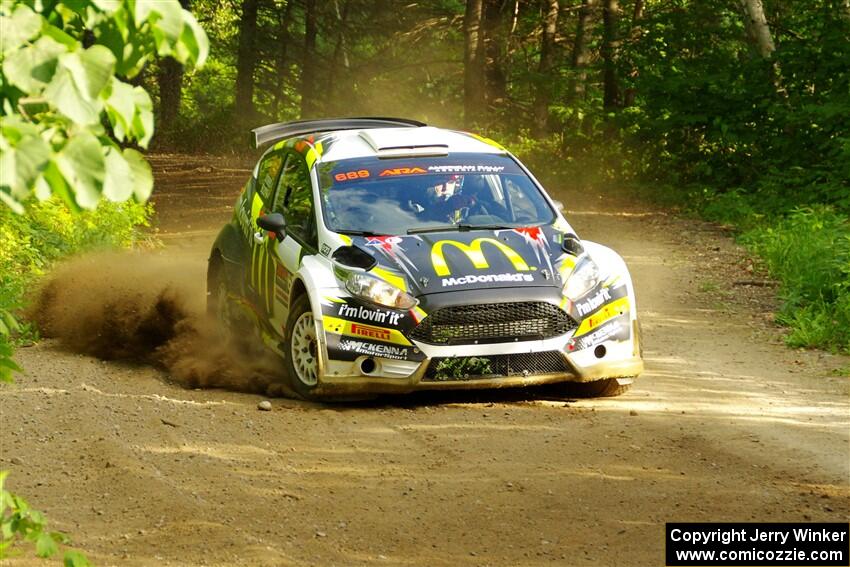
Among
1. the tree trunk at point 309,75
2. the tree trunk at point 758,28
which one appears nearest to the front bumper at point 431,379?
the tree trunk at point 758,28

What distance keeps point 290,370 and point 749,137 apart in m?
13.5

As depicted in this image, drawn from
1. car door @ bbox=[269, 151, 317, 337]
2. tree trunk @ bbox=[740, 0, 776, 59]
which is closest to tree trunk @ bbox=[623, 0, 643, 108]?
tree trunk @ bbox=[740, 0, 776, 59]

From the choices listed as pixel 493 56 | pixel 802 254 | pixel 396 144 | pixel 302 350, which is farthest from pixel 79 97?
pixel 493 56

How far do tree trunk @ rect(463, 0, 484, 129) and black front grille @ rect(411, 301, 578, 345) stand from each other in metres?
20.4

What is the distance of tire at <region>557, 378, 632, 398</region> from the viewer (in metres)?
9.35

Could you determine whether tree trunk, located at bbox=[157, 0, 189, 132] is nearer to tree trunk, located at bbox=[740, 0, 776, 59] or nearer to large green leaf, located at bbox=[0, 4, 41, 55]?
tree trunk, located at bbox=[740, 0, 776, 59]

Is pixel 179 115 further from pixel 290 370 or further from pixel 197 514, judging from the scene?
pixel 197 514

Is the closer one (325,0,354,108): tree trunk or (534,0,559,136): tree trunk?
(534,0,559,136): tree trunk

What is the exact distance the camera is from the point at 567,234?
959 centimetres

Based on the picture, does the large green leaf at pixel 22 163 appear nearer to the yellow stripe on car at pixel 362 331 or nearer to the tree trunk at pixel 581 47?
the yellow stripe on car at pixel 362 331

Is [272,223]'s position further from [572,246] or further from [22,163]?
[22,163]

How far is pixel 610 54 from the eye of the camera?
24.6 metres

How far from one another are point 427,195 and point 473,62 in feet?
63.7

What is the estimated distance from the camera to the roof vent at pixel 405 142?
10.2 m
